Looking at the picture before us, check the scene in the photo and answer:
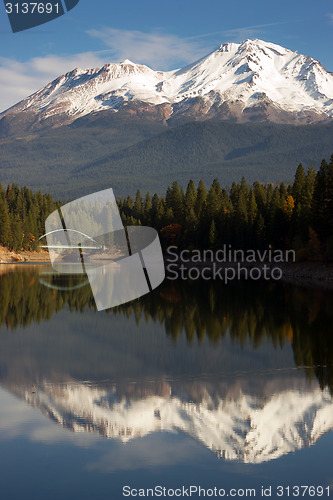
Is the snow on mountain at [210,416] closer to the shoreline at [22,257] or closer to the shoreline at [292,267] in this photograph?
the shoreline at [292,267]

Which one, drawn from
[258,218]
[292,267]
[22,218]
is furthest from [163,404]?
[22,218]

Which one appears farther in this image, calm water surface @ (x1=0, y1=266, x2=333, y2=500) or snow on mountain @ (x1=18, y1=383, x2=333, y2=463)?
snow on mountain @ (x1=18, y1=383, x2=333, y2=463)

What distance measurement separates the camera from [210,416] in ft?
73.8

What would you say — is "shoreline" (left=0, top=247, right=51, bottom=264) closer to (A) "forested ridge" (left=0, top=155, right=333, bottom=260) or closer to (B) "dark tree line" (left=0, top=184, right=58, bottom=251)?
(B) "dark tree line" (left=0, top=184, right=58, bottom=251)

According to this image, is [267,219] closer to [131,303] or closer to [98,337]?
[131,303]

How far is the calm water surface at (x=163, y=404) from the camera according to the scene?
17.3 metres

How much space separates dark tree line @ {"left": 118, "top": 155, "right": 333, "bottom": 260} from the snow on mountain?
57.1m

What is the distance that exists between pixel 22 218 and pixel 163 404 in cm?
15349

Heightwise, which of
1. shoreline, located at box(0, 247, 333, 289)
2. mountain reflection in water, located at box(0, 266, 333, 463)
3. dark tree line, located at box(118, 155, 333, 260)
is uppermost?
dark tree line, located at box(118, 155, 333, 260)

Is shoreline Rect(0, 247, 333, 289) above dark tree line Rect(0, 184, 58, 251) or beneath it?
beneath

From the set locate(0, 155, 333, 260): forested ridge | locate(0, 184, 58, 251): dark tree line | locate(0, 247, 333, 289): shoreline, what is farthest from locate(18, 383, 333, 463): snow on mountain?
locate(0, 184, 58, 251): dark tree line

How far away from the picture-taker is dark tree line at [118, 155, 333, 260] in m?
85.6

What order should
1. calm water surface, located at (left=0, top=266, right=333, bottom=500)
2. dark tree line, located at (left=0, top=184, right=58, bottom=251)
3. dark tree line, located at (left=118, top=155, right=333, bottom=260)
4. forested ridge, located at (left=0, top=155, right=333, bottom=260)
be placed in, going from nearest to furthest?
calm water surface, located at (left=0, top=266, right=333, bottom=500), dark tree line, located at (left=118, top=155, right=333, bottom=260), forested ridge, located at (left=0, top=155, right=333, bottom=260), dark tree line, located at (left=0, top=184, right=58, bottom=251)

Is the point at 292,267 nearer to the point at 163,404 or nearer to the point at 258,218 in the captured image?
the point at 258,218
